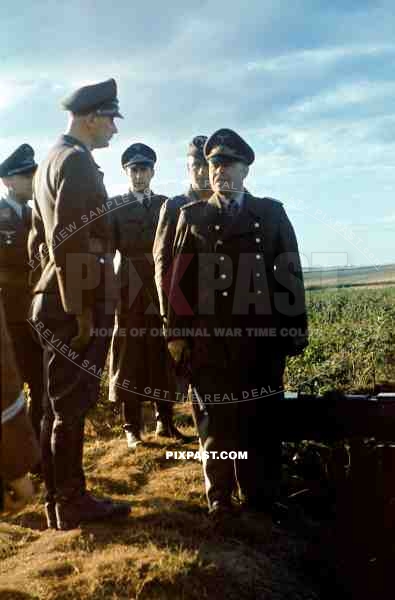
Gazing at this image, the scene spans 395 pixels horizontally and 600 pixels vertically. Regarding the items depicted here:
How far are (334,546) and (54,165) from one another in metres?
2.83

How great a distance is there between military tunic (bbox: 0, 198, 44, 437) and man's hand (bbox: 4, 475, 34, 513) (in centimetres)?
308

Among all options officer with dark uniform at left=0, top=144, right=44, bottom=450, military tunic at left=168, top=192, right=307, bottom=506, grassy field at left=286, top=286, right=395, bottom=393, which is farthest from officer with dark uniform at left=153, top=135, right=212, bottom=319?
grassy field at left=286, top=286, right=395, bottom=393

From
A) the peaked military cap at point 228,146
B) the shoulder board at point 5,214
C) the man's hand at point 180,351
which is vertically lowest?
the man's hand at point 180,351

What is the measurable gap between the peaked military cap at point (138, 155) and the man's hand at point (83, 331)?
2.27 m

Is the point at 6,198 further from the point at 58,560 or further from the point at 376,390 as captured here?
the point at 376,390

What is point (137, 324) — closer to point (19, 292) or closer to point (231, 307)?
point (19, 292)

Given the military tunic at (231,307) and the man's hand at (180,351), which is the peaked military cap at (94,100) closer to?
the military tunic at (231,307)

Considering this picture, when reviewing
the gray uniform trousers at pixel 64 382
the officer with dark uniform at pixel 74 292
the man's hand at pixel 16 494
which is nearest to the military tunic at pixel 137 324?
the officer with dark uniform at pixel 74 292

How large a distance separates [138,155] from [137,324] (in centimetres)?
142

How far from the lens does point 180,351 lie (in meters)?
4.13

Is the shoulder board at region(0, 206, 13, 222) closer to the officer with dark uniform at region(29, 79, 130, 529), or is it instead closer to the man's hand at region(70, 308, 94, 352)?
the officer with dark uniform at region(29, 79, 130, 529)

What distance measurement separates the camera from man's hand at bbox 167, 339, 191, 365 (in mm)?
4117

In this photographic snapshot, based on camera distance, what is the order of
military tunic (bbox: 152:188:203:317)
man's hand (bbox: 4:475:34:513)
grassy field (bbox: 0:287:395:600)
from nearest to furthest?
man's hand (bbox: 4:475:34:513), grassy field (bbox: 0:287:395:600), military tunic (bbox: 152:188:203:317)

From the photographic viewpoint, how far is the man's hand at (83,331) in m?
3.74
